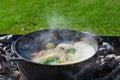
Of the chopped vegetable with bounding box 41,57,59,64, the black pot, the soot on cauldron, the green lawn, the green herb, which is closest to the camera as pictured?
the black pot

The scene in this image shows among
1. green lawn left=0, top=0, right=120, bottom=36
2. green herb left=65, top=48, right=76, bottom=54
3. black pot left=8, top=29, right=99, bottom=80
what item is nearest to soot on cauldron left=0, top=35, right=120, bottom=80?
black pot left=8, top=29, right=99, bottom=80

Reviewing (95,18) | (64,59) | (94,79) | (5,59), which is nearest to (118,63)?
(94,79)

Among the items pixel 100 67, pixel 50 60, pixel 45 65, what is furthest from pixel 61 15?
pixel 45 65

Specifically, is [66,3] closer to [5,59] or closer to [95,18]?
[95,18]

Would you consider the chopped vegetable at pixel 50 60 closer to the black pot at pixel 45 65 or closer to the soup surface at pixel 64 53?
the soup surface at pixel 64 53

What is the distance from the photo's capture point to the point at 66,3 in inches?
328

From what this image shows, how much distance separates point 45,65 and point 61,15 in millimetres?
4064

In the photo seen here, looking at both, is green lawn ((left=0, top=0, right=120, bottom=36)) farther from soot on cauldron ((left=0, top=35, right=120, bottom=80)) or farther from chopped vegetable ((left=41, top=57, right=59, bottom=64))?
chopped vegetable ((left=41, top=57, right=59, bottom=64))

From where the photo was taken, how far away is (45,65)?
12.5ft

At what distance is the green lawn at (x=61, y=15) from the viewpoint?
283 inches

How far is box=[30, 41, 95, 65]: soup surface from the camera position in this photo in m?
4.23

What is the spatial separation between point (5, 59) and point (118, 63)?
1699mm

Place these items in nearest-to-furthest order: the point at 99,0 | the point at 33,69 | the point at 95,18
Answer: the point at 33,69 → the point at 95,18 → the point at 99,0

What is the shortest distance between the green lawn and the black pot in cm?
207
